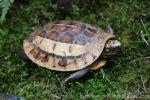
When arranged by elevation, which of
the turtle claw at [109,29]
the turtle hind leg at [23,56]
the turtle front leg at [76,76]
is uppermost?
the turtle claw at [109,29]

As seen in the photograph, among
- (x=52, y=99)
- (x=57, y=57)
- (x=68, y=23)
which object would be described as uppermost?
(x=68, y=23)

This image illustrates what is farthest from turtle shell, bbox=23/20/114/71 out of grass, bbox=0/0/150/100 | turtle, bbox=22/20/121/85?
grass, bbox=0/0/150/100

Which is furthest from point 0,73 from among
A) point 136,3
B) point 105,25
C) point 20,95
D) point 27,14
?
point 136,3

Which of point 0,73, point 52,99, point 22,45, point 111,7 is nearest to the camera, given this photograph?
point 52,99

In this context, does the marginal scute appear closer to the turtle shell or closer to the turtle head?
the turtle shell

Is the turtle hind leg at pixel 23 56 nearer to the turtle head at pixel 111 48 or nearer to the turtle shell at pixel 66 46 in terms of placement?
the turtle shell at pixel 66 46

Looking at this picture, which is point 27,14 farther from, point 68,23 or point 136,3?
point 136,3

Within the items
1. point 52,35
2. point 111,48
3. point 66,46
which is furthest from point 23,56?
point 111,48

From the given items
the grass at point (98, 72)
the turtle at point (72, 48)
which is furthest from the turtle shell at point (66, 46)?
the grass at point (98, 72)
